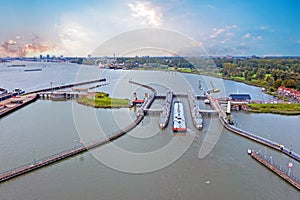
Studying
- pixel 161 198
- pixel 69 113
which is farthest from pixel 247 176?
pixel 69 113

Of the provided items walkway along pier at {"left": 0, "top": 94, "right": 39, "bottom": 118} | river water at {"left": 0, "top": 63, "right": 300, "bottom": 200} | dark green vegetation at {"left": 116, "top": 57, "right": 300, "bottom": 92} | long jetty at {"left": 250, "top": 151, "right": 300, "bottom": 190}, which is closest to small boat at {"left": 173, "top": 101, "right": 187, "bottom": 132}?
river water at {"left": 0, "top": 63, "right": 300, "bottom": 200}

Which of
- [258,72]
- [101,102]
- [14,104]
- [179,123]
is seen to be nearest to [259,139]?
[179,123]

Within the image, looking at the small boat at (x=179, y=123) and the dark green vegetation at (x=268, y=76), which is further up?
the dark green vegetation at (x=268, y=76)

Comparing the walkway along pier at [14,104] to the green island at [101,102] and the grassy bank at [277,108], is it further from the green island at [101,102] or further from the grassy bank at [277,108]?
the grassy bank at [277,108]

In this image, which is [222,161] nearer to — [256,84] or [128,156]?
[128,156]

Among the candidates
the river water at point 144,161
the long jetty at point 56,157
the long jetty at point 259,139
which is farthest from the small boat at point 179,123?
the long jetty at point 259,139
